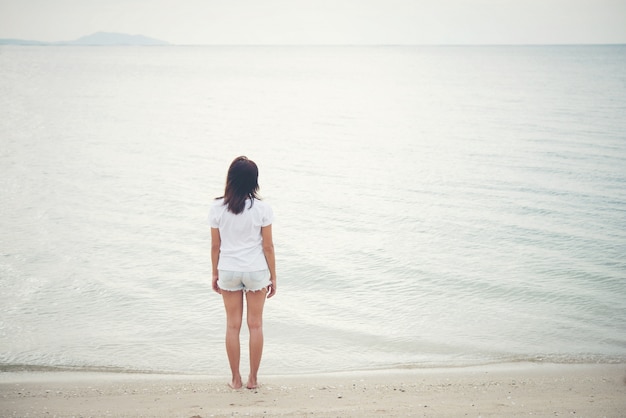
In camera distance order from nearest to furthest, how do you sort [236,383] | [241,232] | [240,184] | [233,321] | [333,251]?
[240,184] → [241,232] → [233,321] → [236,383] → [333,251]

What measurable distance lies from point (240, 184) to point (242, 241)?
509mm

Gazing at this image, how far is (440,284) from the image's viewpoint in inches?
384

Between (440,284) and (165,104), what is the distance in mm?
40283

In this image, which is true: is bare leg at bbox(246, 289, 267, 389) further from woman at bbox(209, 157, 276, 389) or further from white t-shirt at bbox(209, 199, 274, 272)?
white t-shirt at bbox(209, 199, 274, 272)

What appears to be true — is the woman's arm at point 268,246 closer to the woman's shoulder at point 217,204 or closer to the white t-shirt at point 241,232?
the white t-shirt at point 241,232

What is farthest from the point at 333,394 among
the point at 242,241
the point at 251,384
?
the point at 242,241

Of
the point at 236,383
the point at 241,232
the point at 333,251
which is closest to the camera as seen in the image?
the point at 241,232

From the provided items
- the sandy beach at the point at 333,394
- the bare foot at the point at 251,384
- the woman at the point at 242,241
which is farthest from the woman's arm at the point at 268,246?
→ the sandy beach at the point at 333,394

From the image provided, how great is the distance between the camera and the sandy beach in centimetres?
511

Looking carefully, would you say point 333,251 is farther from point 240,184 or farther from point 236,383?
point 240,184

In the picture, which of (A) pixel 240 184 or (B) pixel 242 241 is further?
(B) pixel 242 241

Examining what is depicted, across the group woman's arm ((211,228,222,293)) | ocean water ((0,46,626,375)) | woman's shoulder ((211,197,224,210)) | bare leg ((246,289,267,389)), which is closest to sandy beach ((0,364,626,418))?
bare leg ((246,289,267,389))

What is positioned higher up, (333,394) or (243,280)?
(243,280)

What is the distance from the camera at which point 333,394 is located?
562 centimetres
